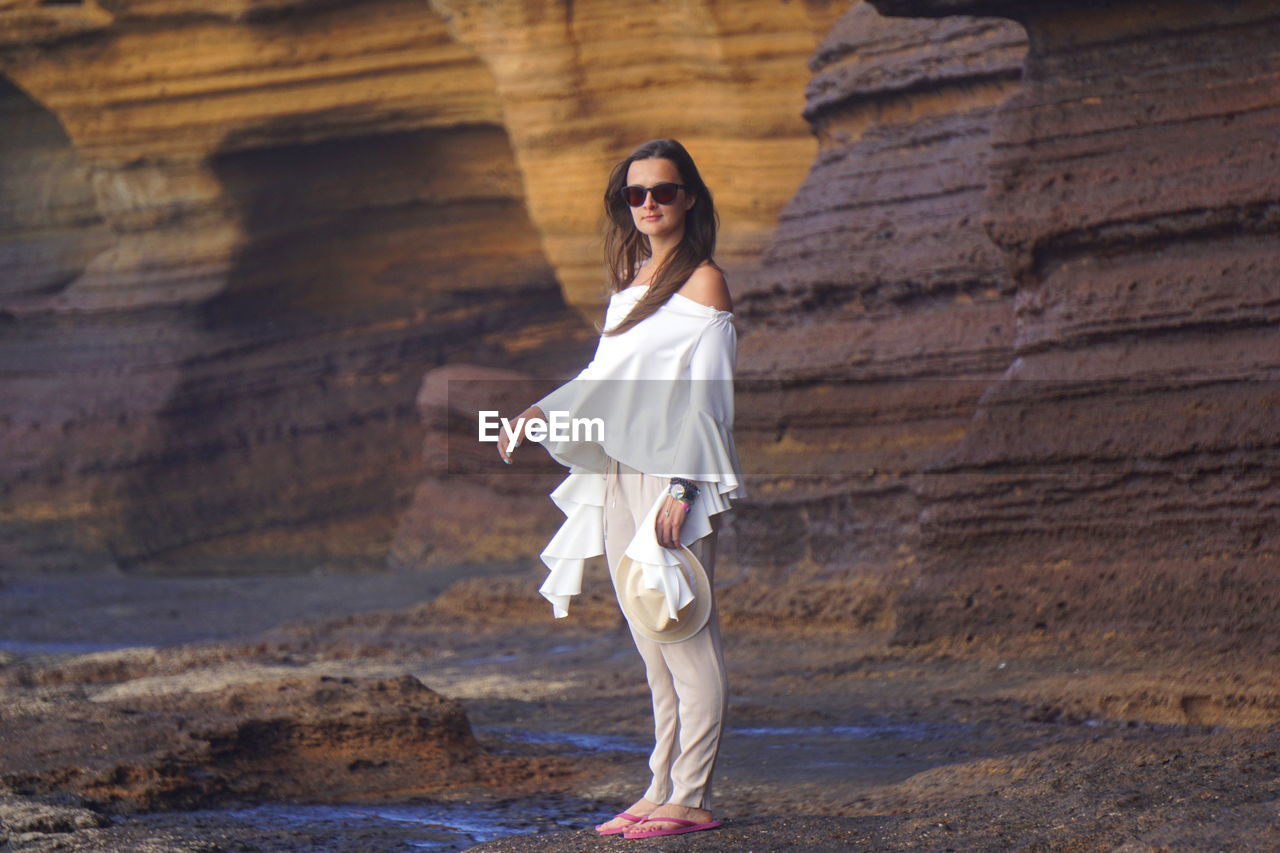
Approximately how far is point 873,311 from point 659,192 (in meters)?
5.59

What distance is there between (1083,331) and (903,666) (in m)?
1.59

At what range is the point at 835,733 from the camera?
5535 millimetres

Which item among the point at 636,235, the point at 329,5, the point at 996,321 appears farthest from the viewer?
the point at 329,5

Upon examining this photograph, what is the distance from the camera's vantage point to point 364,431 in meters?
15.3

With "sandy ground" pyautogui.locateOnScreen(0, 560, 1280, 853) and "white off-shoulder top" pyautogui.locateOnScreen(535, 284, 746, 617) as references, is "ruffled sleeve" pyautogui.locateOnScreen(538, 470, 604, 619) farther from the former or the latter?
"sandy ground" pyautogui.locateOnScreen(0, 560, 1280, 853)

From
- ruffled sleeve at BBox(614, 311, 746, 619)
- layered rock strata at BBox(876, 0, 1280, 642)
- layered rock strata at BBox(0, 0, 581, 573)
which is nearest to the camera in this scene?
ruffled sleeve at BBox(614, 311, 746, 619)

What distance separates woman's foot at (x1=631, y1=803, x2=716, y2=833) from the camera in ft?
10.9

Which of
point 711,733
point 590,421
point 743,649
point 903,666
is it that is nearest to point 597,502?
point 590,421

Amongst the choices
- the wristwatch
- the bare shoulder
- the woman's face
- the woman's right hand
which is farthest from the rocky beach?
the woman's face

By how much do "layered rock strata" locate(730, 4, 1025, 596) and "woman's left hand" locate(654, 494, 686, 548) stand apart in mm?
4727

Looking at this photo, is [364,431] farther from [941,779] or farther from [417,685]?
[941,779]

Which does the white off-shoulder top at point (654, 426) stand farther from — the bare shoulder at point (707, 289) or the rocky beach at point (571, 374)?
the rocky beach at point (571, 374)

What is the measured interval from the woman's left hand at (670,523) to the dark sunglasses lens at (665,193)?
26.9 inches

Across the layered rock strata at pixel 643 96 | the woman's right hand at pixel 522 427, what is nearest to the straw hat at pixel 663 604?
the woman's right hand at pixel 522 427
